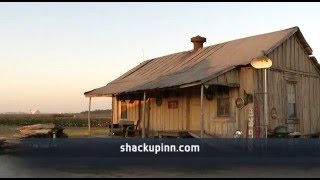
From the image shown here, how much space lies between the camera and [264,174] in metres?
9.90

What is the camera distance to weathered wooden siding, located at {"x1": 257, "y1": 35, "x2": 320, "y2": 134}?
17.6 m

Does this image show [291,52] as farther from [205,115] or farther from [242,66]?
[205,115]

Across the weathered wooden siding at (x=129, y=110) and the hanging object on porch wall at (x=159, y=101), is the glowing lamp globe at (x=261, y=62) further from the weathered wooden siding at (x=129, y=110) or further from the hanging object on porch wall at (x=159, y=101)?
the weathered wooden siding at (x=129, y=110)

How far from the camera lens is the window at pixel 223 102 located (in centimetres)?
1739

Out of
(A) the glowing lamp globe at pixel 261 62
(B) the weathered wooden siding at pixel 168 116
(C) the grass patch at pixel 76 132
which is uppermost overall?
(A) the glowing lamp globe at pixel 261 62

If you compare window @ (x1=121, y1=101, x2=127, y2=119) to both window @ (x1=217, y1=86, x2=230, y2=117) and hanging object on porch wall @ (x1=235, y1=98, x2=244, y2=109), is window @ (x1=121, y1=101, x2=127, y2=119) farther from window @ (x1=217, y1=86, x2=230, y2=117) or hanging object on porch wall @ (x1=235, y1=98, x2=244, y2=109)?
hanging object on porch wall @ (x1=235, y1=98, x2=244, y2=109)

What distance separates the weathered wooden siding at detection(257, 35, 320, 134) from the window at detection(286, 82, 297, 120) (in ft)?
0.71

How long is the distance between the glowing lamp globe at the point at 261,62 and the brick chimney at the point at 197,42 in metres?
7.59

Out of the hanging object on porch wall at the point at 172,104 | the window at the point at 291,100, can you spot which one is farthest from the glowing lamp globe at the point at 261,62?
the hanging object on porch wall at the point at 172,104

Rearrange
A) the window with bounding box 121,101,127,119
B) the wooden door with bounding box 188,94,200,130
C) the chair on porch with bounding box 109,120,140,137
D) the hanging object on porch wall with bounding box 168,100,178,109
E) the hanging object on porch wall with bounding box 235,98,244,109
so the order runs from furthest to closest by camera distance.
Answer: the window with bounding box 121,101,127,119
the chair on porch with bounding box 109,120,140,137
the hanging object on porch wall with bounding box 168,100,178,109
the wooden door with bounding box 188,94,200,130
the hanging object on porch wall with bounding box 235,98,244,109

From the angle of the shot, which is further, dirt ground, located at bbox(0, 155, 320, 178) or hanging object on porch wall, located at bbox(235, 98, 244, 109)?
hanging object on porch wall, located at bbox(235, 98, 244, 109)

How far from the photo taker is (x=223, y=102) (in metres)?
17.6

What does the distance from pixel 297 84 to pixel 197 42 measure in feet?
20.0

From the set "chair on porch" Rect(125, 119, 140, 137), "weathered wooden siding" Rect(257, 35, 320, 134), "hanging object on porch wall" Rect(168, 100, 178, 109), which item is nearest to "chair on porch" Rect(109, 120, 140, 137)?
"chair on porch" Rect(125, 119, 140, 137)
